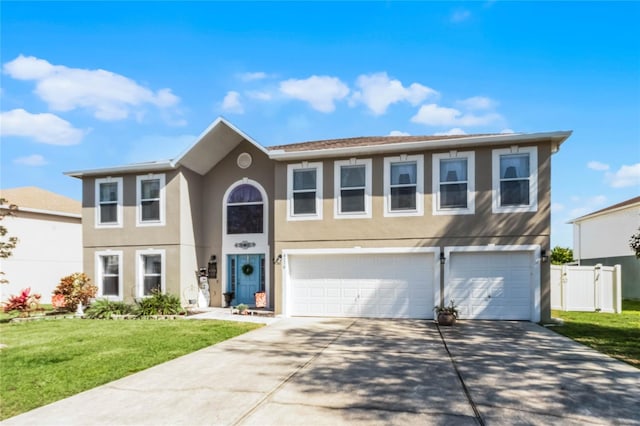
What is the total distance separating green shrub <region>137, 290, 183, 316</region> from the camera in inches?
525

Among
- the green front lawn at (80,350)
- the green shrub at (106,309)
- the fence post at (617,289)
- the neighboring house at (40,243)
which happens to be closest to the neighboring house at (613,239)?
the fence post at (617,289)

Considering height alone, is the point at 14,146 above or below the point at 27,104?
below

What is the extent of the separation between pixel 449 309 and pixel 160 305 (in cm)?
927

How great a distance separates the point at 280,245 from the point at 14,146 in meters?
9.93

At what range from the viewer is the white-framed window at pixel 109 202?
15.2 metres

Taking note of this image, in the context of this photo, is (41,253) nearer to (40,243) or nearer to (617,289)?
(40,243)

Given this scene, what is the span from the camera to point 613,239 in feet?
71.4

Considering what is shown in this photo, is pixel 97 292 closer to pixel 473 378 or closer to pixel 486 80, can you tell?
pixel 473 378

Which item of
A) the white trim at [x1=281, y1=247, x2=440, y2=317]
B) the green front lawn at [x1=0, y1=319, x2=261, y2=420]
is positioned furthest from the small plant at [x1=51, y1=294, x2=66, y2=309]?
the white trim at [x1=281, y1=247, x2=440, y2=317]

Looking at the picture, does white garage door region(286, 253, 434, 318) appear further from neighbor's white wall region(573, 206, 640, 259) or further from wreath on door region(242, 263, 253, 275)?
neighbor's white wall region(573, 206, 640, 259)

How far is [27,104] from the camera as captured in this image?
44.3 ft

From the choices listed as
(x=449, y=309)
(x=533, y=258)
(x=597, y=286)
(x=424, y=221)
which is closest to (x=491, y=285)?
(x=533, y=258)

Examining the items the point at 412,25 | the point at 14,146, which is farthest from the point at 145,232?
the point at 412,25

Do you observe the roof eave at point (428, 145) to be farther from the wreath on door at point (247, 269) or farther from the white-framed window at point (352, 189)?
the wreath on door at point (247, 269)
